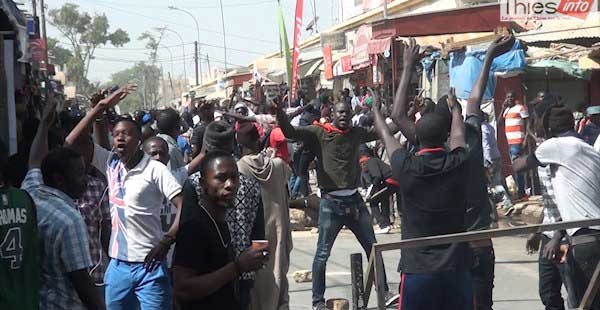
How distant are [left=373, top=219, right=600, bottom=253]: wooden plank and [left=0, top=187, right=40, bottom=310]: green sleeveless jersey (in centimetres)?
163

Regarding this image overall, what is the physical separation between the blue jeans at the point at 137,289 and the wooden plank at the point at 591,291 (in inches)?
92.2

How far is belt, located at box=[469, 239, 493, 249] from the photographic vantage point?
485 cm

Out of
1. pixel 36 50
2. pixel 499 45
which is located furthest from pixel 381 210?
pixel 36 50

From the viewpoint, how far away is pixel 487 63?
6.43 m

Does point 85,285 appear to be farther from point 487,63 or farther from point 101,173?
point 487,63

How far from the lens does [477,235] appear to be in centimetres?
475

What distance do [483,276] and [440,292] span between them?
0.27m

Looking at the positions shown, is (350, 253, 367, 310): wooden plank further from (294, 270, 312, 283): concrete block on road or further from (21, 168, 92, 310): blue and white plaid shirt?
(294, 270, 312, 283): concrete block on road

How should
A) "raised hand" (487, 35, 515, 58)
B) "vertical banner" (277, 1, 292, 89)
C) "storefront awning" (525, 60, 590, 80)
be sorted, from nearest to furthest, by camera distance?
1. "raised hand" (487, 35, 515, 58)
2. "storefront awning" (525, 60, 590, 80)
3. "vertical banner" (277, 1, 292, 89)

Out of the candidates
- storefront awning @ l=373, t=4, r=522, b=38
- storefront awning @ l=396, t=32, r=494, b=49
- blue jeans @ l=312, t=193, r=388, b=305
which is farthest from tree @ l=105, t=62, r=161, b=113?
blue jeans @ l=312, t=193, r=388, b=305

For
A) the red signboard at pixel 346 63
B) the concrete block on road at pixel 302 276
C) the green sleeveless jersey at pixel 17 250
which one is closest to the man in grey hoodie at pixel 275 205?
the green sleeveless jersey at pixel 17 250

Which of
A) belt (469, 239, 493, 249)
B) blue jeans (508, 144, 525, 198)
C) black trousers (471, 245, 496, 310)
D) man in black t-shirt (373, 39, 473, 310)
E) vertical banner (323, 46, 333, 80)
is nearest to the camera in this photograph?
belt (469, 239, 493, 249)

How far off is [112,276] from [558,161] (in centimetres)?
277

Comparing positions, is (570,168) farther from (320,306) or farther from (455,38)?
(455,38)
